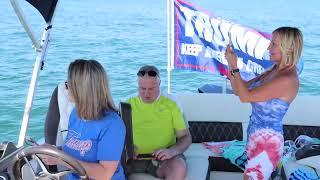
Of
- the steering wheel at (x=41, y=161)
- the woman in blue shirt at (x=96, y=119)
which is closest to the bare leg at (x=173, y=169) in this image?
the woman in blue shirt at (x=96, y=119)

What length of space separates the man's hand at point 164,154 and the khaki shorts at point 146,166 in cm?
6

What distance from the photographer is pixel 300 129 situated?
3977 mm

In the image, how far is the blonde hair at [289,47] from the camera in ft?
8.30

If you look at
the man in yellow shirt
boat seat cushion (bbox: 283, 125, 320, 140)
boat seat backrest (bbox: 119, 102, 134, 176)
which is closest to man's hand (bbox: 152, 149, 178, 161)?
the man in yellow shirt

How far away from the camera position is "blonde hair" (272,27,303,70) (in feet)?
8.30

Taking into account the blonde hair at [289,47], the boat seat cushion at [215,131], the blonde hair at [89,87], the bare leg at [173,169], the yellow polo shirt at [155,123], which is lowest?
the bare leg at [173,169]

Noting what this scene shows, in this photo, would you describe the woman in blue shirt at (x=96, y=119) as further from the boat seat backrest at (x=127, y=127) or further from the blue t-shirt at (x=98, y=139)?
the boat seat backrest at (x=127, y=127)

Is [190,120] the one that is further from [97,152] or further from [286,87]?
[97,152]

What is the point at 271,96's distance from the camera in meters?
2.49

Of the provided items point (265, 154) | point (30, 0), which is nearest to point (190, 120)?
point (265, 154)

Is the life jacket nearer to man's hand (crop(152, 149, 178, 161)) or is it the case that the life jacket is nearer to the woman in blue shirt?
man's hand (crop(152, 149, 178, 161))

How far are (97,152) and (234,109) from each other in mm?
2265

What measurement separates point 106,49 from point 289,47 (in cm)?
1201

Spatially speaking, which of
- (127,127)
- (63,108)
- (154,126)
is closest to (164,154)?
(154,126)
